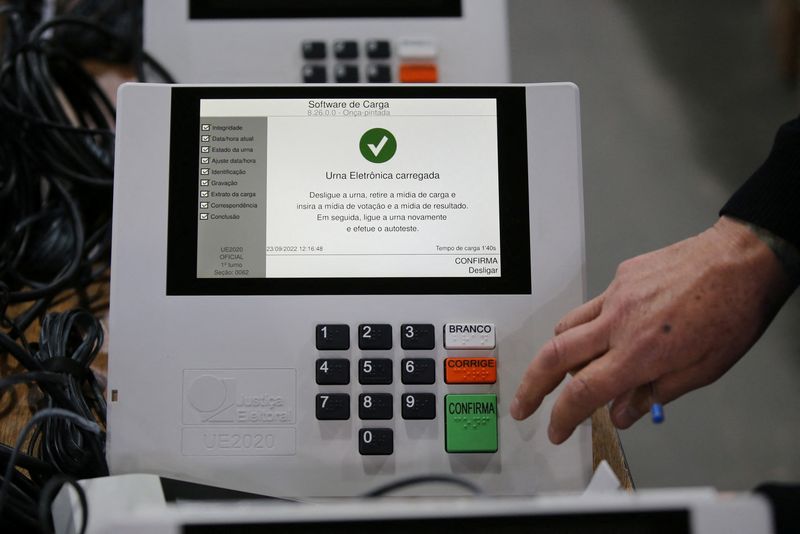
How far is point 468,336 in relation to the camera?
1.83 feet

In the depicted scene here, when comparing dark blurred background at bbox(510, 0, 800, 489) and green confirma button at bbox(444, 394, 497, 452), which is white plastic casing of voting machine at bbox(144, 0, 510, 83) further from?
dark blurred background at bbox(510, 0, 800, 489)

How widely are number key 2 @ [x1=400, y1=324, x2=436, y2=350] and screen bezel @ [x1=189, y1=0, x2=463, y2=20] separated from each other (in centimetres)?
49

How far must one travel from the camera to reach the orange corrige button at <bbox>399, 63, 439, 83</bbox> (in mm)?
851

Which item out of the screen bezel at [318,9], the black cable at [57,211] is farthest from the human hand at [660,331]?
the screen bezel at [318,9]

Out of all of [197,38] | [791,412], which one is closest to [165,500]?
[197,38]

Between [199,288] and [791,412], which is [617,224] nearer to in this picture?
[791,412]

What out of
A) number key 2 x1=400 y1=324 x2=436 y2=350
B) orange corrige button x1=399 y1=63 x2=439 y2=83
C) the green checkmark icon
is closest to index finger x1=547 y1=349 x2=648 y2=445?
number key 2 x1=400 y1=324 x2=436 y2=350

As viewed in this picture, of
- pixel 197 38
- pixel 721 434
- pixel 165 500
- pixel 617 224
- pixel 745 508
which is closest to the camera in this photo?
pixel 745 508

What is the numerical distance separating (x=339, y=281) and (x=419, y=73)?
387mm

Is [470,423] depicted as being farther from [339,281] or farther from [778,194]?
[778,194]

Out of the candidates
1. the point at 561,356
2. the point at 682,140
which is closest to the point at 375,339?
the point at 561,356

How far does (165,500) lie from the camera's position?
49cm

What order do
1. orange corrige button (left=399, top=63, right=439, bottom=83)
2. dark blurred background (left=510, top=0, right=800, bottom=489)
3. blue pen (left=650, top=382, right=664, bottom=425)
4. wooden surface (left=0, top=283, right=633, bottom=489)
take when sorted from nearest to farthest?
blue pen (left=650, top=382, right=664, bottom=425)
wooden surface (left=0, top=283, right=633, bottom=489)
orange corrige button (left=399, top=63, right=439, bottom=83)
dark blurred background (left=510, top=0, right=800, bottom=489)

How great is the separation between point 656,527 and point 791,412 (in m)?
1.24
